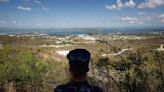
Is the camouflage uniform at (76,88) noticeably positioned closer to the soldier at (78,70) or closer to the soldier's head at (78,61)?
the soldier at (78,70)


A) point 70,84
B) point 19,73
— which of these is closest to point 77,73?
point 70,84

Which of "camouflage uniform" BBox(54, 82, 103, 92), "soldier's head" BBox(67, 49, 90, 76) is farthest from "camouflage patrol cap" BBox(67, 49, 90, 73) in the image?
"camouflage uniform" BBox(54, 82, 103, 92)

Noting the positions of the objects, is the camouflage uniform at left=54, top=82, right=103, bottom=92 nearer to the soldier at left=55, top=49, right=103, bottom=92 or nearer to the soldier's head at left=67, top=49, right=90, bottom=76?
the soldier at left=55, top=49, right=103, bottom=92

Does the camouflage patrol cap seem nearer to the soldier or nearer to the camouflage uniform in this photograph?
the soldier

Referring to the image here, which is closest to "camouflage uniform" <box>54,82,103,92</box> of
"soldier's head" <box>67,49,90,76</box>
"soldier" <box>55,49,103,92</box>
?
"soldier" <box>55,49,103,92</box>

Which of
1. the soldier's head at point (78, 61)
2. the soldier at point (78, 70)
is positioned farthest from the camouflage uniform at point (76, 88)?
the soldier's head at point (78, 61)

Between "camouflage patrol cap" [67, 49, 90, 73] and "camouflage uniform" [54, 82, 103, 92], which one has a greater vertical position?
"camouflage patrol cap" [67, 49, 90, 73]

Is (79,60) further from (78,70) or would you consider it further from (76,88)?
(76,88)

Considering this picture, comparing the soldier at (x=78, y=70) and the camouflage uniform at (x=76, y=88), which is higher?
the soldier at (x=78, y=70)
